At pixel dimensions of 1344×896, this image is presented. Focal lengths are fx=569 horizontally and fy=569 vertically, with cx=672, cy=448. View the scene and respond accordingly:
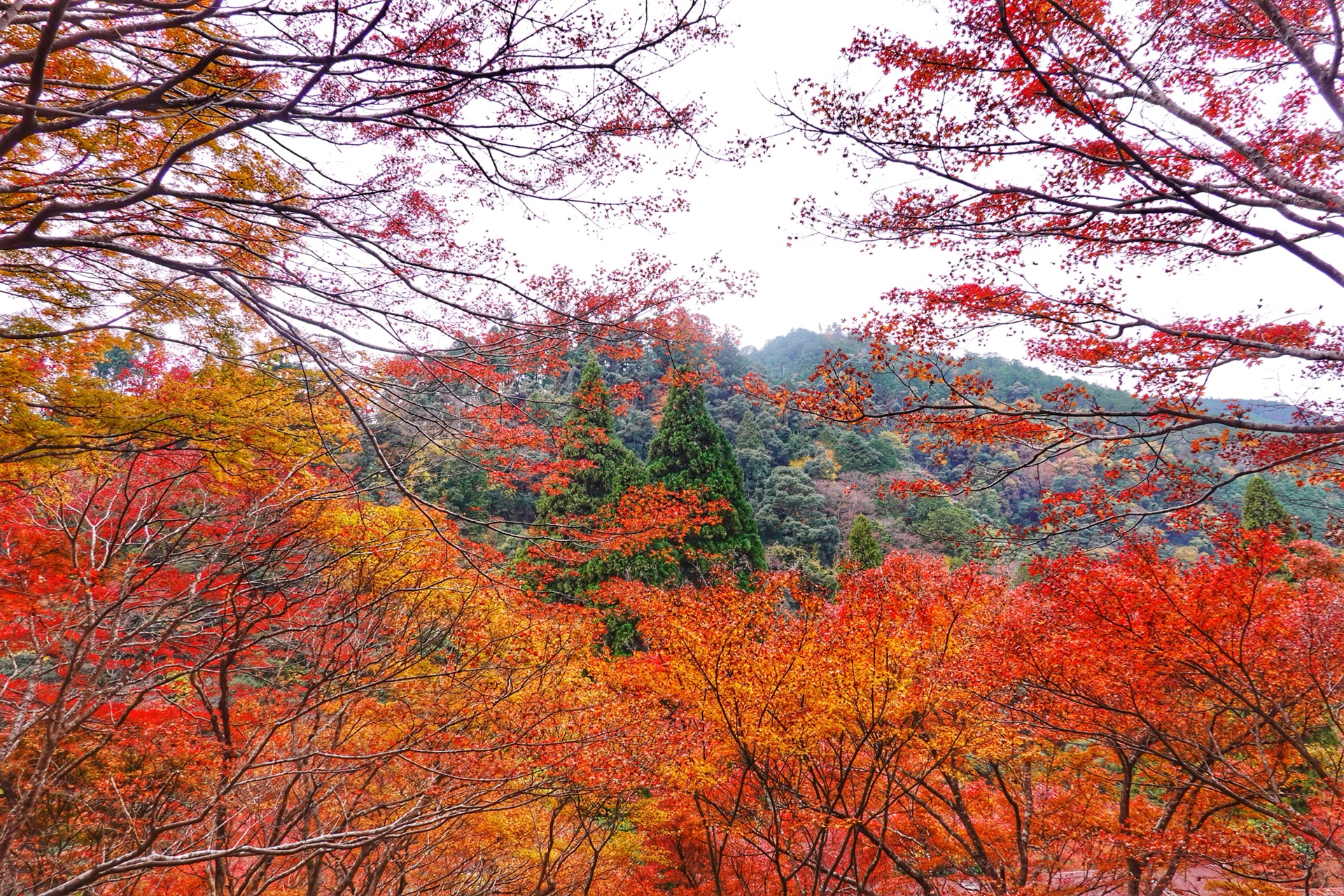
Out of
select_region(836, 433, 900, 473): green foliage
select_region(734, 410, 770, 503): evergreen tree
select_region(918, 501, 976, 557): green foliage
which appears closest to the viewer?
select_region(918, 501, 976, 557): green foliage

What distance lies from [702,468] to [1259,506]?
15.9 meters

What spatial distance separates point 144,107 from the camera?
8.09 ft

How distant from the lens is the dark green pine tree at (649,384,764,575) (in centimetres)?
1728

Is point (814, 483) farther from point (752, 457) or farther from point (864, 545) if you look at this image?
point (864, 545)

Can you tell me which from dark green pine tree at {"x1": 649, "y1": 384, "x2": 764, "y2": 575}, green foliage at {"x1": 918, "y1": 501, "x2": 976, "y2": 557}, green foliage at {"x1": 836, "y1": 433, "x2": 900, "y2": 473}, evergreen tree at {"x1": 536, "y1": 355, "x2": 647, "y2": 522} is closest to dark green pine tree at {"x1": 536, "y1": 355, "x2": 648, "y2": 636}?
evergreen tree at {"x1": 536, "y1": 355, "x2": 647, "y2": 522}

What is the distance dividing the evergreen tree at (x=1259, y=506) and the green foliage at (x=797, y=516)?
1324 centimetres

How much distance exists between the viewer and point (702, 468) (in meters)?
18.6

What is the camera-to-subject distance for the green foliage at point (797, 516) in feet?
83.4

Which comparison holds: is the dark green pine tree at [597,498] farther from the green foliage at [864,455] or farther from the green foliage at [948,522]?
the green foliage at [864,455]

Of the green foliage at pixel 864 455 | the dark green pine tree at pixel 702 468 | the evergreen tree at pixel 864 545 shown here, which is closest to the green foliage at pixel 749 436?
the green foliage at pixel 864 455

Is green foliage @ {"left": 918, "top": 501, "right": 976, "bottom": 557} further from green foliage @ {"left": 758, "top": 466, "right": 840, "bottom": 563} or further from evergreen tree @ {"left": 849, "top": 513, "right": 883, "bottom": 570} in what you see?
evergreen tree @ {"left": 849, "top": 513, "right": 883, "bottom": 570}

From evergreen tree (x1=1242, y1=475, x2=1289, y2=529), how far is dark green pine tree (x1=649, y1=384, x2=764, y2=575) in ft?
44.9

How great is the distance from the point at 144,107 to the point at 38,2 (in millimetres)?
1381

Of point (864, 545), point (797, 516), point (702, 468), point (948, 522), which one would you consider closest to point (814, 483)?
point (797, 516)
